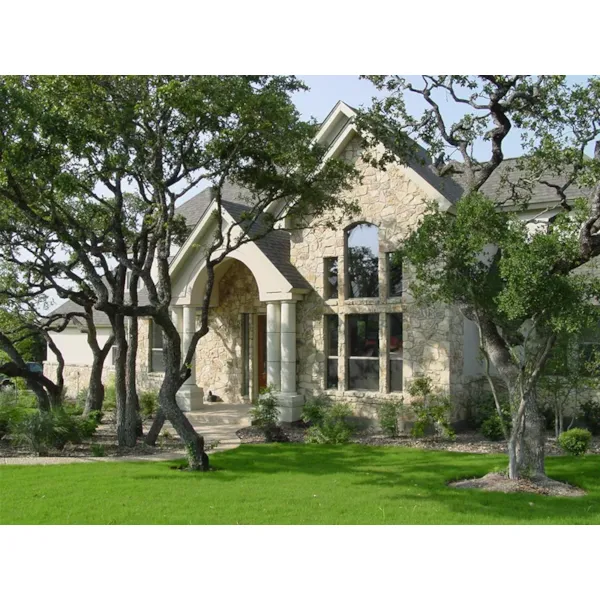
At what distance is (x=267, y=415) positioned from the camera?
16062mm

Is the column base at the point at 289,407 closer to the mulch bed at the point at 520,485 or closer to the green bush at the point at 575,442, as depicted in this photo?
the green bush at the point at 575,442

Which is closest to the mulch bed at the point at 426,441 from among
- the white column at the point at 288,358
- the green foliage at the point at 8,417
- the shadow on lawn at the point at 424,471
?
the shadow on lawn at the point at 424,471

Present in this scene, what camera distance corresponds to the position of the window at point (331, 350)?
18.1 metres

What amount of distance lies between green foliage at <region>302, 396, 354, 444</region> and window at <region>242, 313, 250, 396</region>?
415cm

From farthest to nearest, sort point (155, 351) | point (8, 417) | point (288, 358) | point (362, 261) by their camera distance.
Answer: point (155, 351) → point (288, 358) → point (362, 261) → point (8, 417)

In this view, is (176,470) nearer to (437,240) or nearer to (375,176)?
(437,240)

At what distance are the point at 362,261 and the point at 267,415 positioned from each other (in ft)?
17.3

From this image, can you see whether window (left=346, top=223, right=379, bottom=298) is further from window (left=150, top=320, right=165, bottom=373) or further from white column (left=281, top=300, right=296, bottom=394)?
window (left=150, top=320, right=165, bottom=373)

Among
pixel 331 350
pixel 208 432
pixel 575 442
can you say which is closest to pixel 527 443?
pixel 575 442

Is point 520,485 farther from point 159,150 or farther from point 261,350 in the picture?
point 261,350

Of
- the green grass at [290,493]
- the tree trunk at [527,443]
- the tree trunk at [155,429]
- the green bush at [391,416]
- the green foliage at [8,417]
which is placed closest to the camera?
the green grass at [290,493]

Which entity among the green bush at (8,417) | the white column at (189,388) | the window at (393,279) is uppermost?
the window at (393,279)

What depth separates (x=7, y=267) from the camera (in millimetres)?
19578

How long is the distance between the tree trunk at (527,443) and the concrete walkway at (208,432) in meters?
6.81
